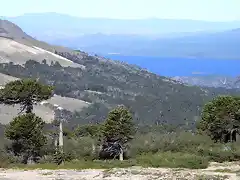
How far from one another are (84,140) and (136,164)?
48.7 feet

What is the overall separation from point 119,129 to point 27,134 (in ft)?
24.7

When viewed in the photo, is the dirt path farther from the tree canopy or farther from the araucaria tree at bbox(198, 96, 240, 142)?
the araucaria tree at bbox(198, 96, 240, 142)

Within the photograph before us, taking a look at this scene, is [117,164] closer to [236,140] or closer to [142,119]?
[236,140]

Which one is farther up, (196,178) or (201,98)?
(201,98)

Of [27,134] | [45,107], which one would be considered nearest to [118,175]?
[27,134]

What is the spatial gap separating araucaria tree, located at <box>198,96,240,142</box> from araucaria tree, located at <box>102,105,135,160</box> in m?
8.07

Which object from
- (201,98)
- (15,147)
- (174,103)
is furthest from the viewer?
(201,98)

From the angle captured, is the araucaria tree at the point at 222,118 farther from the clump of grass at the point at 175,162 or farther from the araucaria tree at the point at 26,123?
the araucaria tree at the point at 26,123

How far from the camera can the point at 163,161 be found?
104 ft

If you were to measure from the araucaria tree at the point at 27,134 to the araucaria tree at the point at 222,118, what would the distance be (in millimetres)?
15229

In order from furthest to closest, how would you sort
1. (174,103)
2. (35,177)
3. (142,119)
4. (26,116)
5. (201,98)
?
(201,98), (174,103), (142,119), (26,116), (35,177)

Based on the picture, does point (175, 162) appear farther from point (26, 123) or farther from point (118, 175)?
point (26, 123)

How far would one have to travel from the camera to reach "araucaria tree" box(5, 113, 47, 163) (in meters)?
38.0

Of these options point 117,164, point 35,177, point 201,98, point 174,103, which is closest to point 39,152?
point 117,164
